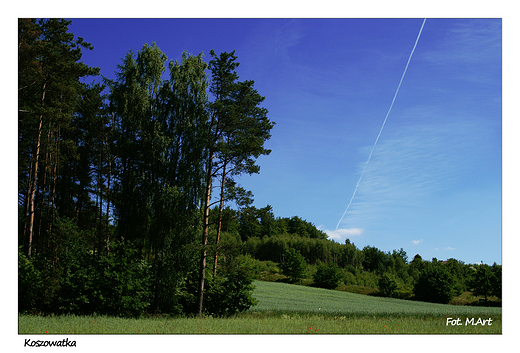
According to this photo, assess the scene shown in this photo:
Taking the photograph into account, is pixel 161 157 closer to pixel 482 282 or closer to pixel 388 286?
pixel 482 282

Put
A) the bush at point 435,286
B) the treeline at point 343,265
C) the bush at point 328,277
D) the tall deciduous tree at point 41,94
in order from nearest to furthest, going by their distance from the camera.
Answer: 1. the tall deciduous tree at point 41,94
2. the treeline at point 343,265
3. the bush at point 435,286
4. the bush at point 328,277

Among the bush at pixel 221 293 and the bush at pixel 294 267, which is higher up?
the bush at pixel 221 293

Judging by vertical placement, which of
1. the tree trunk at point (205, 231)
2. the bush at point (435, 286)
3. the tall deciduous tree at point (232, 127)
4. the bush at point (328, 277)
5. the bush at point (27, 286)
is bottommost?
the bush at point (328, 277)

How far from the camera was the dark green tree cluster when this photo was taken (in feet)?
40.1

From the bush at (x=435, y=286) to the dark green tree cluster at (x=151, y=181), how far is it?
74.8 feet

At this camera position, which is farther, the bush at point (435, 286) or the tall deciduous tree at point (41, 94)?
the bush at point (435, 286)

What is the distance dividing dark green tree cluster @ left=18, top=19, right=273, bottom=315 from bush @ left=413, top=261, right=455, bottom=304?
22.8 m

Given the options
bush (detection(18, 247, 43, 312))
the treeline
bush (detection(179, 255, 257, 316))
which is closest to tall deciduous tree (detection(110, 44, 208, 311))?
bush (detection(179, 255, 257, 316))

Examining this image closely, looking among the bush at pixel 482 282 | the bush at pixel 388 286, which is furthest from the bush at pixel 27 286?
the bush at pixel 388 286

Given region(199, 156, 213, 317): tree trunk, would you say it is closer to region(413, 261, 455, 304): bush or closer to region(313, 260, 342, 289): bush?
region(413, 261, 455, 304): bush

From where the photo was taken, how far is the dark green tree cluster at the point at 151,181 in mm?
12234

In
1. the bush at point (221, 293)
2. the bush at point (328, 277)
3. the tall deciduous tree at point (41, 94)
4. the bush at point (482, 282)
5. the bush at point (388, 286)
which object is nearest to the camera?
the tall deciduous tree at point (41, 94)

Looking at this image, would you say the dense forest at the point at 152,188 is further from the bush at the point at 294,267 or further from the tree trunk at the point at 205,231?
the bush at the point at 294,267
